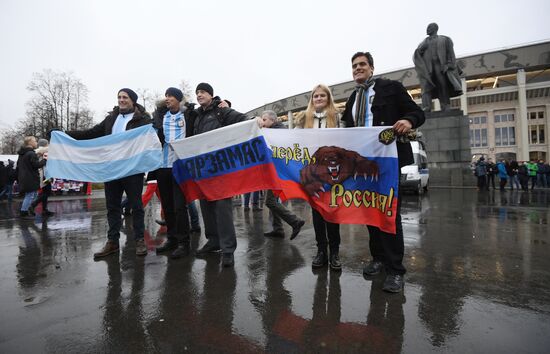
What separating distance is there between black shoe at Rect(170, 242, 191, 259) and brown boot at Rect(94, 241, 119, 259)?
880mm

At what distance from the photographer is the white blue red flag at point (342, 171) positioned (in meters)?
3.23

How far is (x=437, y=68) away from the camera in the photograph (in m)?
14.9

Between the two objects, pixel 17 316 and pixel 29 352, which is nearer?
pixel 29 352

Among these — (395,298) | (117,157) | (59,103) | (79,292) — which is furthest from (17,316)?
(59,103)

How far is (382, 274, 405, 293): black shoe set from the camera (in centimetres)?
282

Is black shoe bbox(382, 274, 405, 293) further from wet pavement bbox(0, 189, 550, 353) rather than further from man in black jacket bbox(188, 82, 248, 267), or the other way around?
man in black jacket bbox(188, 82, 248, 267)

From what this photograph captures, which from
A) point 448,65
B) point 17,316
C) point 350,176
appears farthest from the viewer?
point 448,65

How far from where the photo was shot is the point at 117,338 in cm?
213

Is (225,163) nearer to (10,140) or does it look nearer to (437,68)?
(437,68)

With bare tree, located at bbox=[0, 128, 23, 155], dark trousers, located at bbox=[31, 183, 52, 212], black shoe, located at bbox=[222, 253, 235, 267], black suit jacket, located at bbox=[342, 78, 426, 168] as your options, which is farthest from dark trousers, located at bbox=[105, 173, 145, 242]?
bare tree, located at bbox=[0, 128, 23, 155]

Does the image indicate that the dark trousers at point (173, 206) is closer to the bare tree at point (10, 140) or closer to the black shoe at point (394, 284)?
the black shoe at point (394, 284)

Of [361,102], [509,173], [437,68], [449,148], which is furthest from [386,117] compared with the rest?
[509,173]

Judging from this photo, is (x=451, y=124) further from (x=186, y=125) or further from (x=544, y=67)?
(x=544, y=67)

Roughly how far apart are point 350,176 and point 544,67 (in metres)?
55.8
